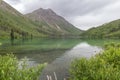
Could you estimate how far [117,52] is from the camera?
40.7 meters

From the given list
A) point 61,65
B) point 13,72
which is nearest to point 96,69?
point 13,72

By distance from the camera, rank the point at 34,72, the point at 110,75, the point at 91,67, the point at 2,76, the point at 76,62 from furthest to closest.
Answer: the point at 76,62 < the point at 91,67 < the point at 110,75 < the point at 34,72 < the point at 2,76

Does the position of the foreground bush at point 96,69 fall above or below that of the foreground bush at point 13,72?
below

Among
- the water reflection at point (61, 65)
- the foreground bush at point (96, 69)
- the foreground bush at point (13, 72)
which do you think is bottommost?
the water reflection at point (61, 65)

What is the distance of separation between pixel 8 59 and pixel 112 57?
78.5 ft

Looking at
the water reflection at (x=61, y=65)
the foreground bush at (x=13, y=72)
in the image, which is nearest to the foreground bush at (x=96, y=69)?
the foreground bush at (x=13, y=72)

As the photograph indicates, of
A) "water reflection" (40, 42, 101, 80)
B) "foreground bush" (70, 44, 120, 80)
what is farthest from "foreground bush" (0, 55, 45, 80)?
"water reflection" (40, 42, 101, 80)

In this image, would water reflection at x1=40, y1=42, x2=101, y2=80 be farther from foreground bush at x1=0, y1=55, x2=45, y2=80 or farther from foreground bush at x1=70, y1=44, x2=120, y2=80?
foreground bush at x1=0, y1=55, x2=45, y2=80

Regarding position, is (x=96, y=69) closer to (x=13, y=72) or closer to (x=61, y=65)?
(x=13, y=72)

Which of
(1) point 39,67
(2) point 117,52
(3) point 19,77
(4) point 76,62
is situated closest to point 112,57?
(2) point 117,52

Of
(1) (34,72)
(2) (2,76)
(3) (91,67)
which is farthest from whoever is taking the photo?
(3) (91,67)

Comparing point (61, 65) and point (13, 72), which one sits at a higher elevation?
point (13, 72)

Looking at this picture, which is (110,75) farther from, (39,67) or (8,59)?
(8,59)

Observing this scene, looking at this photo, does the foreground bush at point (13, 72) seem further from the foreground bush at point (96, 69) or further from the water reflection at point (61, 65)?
the water reflection at point (61, 65)
